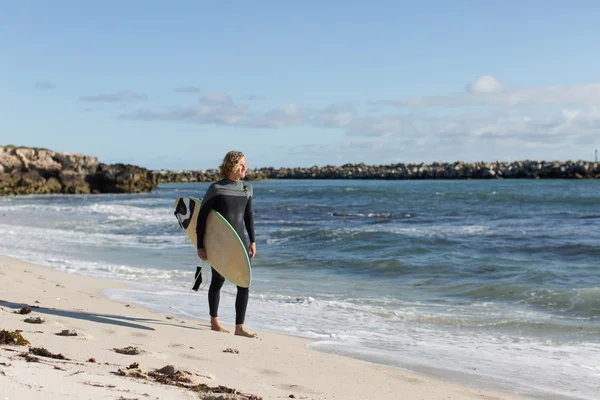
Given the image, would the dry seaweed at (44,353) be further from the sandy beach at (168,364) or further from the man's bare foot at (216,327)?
the man's bare foot at (216,327)

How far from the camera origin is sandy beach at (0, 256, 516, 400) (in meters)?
3.57

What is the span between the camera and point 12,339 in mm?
4496

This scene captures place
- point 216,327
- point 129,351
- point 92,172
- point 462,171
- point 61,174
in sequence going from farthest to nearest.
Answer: point 462,171
point 92,172
point 61,174
point 216,327
point 129,351

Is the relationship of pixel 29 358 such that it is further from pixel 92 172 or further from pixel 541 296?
pixel 92 172

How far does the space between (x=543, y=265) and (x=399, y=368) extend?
7864mm

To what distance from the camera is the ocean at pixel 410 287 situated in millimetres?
5871

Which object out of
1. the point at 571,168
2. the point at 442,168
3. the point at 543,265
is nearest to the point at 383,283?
the point at 543,265


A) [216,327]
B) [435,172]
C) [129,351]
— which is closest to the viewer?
[129,351]

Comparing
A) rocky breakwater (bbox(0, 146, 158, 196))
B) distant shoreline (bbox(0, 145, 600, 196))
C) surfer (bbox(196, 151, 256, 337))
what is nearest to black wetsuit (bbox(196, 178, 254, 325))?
surfer (bbox(196, 151, 256, 337))

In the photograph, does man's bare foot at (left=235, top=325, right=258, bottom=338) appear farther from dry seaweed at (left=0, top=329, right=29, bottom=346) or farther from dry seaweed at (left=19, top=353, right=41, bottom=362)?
dry seaweed at (left=19, top=353, right=41, bottom=362)

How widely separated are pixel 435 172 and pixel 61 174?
58.7m

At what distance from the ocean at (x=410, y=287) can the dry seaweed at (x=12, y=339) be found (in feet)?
8.46

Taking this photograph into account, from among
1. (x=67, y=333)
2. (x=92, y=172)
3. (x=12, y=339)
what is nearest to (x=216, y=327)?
(x=67, y=333)

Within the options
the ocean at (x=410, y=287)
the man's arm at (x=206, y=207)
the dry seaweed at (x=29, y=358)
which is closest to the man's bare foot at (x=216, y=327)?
the ocean at (x=410, y=287)
